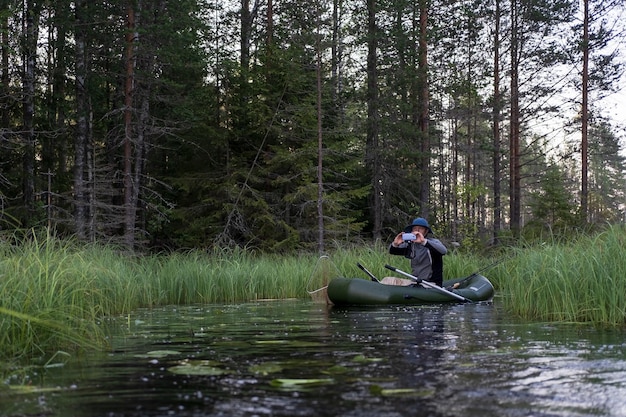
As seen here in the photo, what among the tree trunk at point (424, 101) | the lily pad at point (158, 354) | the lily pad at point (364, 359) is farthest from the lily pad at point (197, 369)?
the tree trunk at point (424, 101)

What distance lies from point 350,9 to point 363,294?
15.3 metres

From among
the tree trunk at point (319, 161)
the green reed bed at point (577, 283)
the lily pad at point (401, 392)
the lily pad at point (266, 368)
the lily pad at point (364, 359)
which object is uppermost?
the tree trunk at point (319, 161)

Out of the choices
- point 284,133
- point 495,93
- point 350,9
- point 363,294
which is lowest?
point 363,294

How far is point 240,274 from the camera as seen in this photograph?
41.7ft

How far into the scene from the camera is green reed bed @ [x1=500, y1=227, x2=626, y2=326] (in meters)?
7.29

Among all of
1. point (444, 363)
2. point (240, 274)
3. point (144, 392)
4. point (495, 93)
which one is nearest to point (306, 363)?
point (444, 363)

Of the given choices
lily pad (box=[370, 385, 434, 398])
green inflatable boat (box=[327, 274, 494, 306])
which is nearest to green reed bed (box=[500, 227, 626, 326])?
green inflatable boat (box=[327, 274, 494, 306])

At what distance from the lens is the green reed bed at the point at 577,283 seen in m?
7.29

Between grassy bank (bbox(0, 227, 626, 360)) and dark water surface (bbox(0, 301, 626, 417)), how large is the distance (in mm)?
421

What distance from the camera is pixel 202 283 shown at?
12.2m

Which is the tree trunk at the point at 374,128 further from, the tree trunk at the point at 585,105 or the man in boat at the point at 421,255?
the man in boat at the point at 421,255

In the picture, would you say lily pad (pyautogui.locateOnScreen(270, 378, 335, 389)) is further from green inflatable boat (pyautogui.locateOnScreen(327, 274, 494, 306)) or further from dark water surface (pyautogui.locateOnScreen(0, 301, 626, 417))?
green inflatable boat (pyautogui.locateOnScreen(327, 274, 494, 306))

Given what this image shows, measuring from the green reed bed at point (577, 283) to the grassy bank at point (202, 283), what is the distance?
1cm

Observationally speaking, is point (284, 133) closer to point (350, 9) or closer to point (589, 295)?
point (350, 9)
